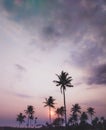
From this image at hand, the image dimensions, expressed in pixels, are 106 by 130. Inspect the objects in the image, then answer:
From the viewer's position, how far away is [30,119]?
476 ft

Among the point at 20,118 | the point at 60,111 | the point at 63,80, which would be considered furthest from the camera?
the point at 20,118

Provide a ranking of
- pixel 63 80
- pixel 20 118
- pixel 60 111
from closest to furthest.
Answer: pixel 63 80
pixel 60 111
pixel 20 118

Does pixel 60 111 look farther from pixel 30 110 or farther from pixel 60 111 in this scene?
pixel 30 110

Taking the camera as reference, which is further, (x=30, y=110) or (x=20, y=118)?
(x=20, y=118)

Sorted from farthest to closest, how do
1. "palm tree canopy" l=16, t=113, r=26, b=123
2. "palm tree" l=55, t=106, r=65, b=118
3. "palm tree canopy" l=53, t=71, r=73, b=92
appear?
1. "palm tree canopy" l=16, t=113, r=26, b=123
2. "palm tree" l=55, t=106, r=65, b=118
3. "palm tree canopy" l=53, t=71, r=73, b=92

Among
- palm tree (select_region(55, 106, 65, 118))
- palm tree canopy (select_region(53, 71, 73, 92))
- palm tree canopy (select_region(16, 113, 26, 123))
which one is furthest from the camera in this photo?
palm tree canopy (select_region(16, 113, 26, 123))

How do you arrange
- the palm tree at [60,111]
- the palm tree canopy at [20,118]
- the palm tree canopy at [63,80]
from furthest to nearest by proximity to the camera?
the palm tree canopy at [20,118] < the palm tree at [60,111] < the palm tree canopy at [63,80]

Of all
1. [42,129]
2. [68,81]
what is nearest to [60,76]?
[68,81]

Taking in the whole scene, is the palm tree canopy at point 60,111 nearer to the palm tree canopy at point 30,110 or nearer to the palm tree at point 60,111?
the palm tree at point 60,111

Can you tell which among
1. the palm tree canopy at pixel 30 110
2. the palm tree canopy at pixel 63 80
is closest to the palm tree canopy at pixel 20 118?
the palm tree canopy at pixel 30 110

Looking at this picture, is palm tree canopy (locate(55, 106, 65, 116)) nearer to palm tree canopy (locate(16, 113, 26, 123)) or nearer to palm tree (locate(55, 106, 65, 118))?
palm tree (locate(55, 106, 65, 118))

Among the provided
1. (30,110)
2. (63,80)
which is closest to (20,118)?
(30,110)

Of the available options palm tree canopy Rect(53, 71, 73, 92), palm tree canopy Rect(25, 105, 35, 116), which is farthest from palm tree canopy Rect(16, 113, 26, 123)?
palm tree canopy Rect(53, 71, 73, 92)

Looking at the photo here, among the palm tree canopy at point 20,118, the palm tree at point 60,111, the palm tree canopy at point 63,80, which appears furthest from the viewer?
the palm tree canopy at point 20,118
